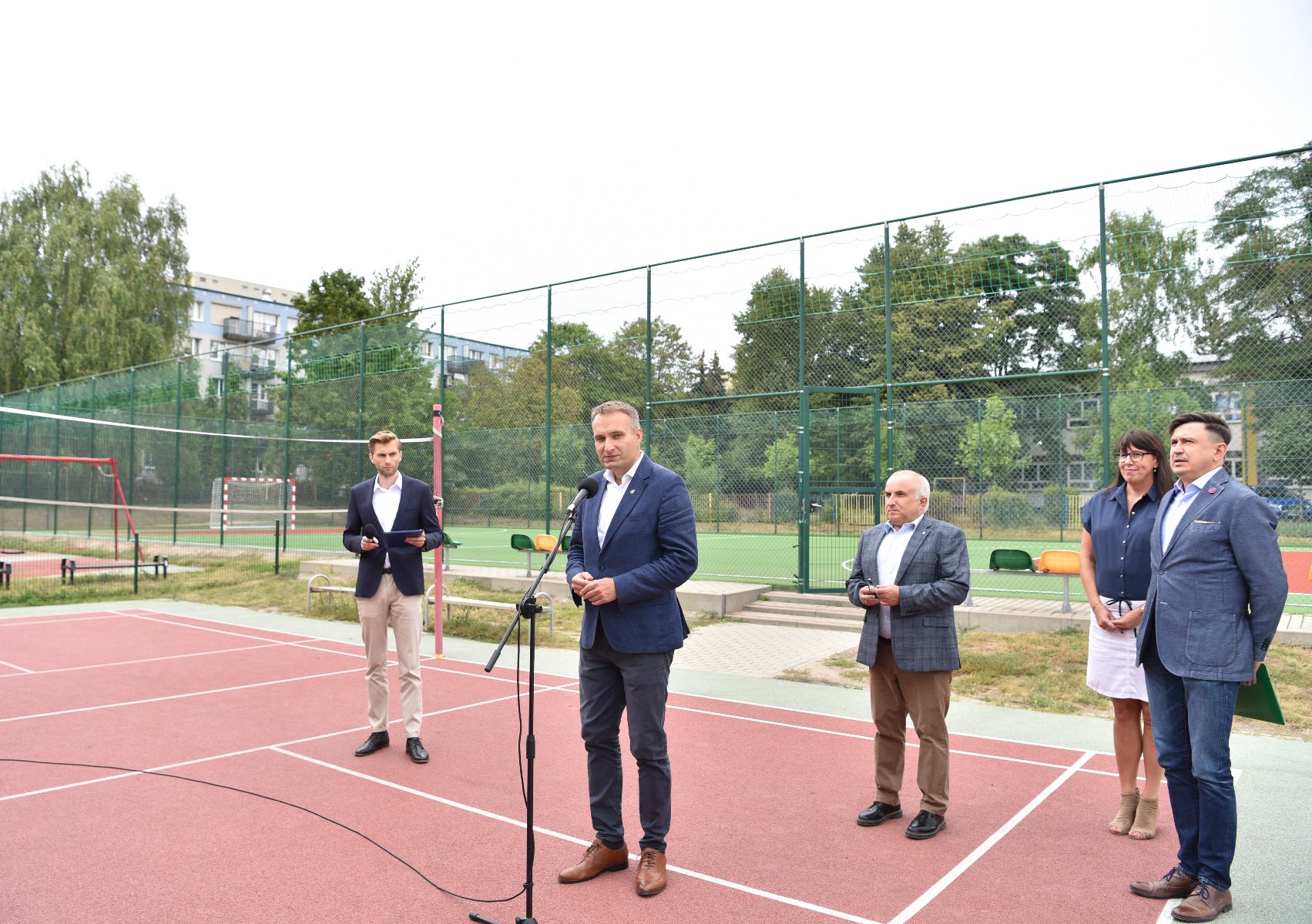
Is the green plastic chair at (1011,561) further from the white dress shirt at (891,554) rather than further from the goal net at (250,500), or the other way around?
the goal net at (250,500)

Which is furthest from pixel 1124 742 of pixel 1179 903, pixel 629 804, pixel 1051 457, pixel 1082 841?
pixel 1051 457

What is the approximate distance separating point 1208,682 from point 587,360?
1306 cm

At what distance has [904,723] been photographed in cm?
456

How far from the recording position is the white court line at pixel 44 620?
11297mm

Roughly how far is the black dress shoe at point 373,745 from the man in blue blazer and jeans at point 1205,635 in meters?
4.13

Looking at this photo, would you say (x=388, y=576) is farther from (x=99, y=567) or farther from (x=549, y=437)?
(x=99, y=567)

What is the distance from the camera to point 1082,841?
432cm

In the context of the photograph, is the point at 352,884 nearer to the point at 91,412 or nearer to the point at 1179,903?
the point at 1179,903

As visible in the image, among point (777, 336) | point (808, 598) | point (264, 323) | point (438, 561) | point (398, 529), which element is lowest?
point (808, 598)

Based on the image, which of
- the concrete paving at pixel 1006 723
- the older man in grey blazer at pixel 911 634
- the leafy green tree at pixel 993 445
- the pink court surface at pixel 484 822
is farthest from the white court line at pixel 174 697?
the leafy green tree at pixel 993 445

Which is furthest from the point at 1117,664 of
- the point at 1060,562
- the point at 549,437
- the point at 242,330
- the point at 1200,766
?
the point at 242,330

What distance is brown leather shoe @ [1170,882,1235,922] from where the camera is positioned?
3461 mm

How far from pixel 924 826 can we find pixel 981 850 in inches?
10.1

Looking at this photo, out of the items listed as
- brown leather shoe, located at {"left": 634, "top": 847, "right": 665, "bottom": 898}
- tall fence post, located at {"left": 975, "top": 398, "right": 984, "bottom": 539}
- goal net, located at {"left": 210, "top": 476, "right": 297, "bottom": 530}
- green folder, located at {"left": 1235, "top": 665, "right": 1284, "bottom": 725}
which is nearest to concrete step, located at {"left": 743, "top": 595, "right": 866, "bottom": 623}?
tall fence post, located at {"left": 975, "top": 398, "right": 984, "bottom": 539}
